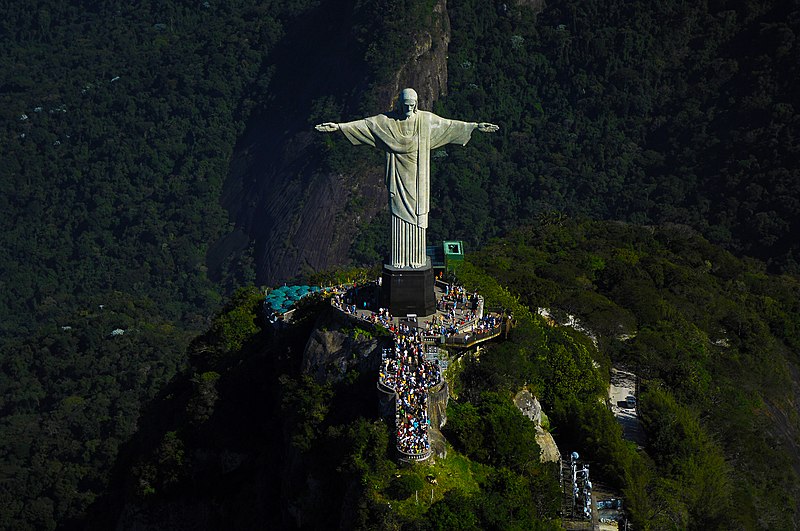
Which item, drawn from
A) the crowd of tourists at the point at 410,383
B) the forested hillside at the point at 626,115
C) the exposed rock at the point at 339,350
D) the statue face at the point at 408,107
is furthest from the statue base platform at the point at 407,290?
the forested hillside at the point at 626,115

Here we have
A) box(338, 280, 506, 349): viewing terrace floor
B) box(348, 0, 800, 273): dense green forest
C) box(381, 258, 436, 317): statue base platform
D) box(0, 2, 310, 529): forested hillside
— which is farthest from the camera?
box(348, 0, 800, 273): dense green forest

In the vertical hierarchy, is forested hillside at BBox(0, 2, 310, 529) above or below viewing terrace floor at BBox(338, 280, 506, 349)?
above

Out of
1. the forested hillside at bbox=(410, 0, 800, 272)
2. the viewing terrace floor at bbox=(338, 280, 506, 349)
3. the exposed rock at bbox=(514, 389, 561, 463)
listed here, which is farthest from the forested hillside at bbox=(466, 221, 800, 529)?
the forested hillside at bbox=(410, 0, 800, 272)

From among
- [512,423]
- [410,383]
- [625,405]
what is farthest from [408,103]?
[625,405]

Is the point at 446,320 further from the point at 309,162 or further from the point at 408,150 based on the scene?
the point at 309,162

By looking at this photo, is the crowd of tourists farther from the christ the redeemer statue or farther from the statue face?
the statue face

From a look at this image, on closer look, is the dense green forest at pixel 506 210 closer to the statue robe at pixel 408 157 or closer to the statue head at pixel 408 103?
the statue robe at pixel 408 157

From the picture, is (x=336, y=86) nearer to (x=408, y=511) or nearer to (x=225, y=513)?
(x=225, y=513)
